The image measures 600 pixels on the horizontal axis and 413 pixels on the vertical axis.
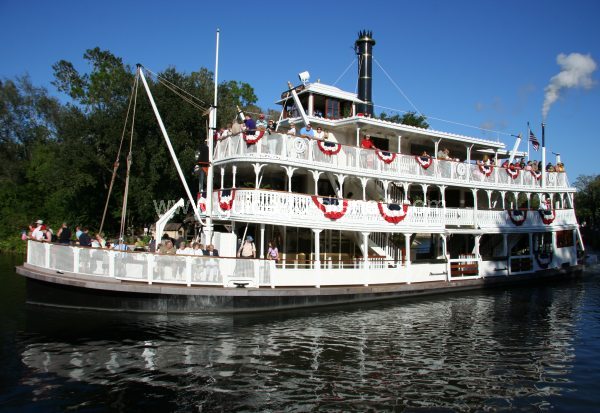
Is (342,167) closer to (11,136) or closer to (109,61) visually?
(109,61)

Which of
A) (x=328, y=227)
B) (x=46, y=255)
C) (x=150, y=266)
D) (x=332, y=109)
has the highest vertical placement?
(x=332, y=109)

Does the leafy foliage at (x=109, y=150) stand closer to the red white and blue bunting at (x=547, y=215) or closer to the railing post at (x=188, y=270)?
the railing post at (x=188, y=270)

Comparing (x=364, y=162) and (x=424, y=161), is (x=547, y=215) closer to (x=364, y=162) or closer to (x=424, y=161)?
(x=424, y=161)

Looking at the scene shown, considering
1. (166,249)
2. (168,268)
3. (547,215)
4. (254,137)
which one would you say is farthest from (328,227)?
(547,215)

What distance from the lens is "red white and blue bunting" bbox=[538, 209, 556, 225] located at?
87.0ft

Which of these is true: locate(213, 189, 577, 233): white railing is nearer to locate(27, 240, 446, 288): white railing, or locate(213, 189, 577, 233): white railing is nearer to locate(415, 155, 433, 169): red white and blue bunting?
locate(27, 240, 446, 288): white railing

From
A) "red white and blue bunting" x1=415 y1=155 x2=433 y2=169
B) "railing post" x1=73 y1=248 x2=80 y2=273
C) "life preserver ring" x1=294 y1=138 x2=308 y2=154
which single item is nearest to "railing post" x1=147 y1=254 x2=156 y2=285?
"railing post" x1=73 y1=248 x2=80 y2=273

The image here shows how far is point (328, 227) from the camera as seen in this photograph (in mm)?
18359

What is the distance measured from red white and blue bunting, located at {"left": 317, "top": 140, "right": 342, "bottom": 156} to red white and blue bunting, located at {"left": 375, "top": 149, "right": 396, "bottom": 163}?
2292mm

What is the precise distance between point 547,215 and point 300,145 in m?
16.9

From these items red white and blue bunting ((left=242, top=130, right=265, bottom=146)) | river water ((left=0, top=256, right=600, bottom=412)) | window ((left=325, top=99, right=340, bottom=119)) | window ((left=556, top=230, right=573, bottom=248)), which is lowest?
river water ((left=0, top=256, right=600, bottom=412))

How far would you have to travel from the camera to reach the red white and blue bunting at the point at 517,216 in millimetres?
25047

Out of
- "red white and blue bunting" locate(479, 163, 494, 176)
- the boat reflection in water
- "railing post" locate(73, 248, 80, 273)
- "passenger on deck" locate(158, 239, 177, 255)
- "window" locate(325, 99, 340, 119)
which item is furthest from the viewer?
"red white and blue bunting" locate(479, 163, 494, 176)

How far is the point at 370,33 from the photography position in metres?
27.0
